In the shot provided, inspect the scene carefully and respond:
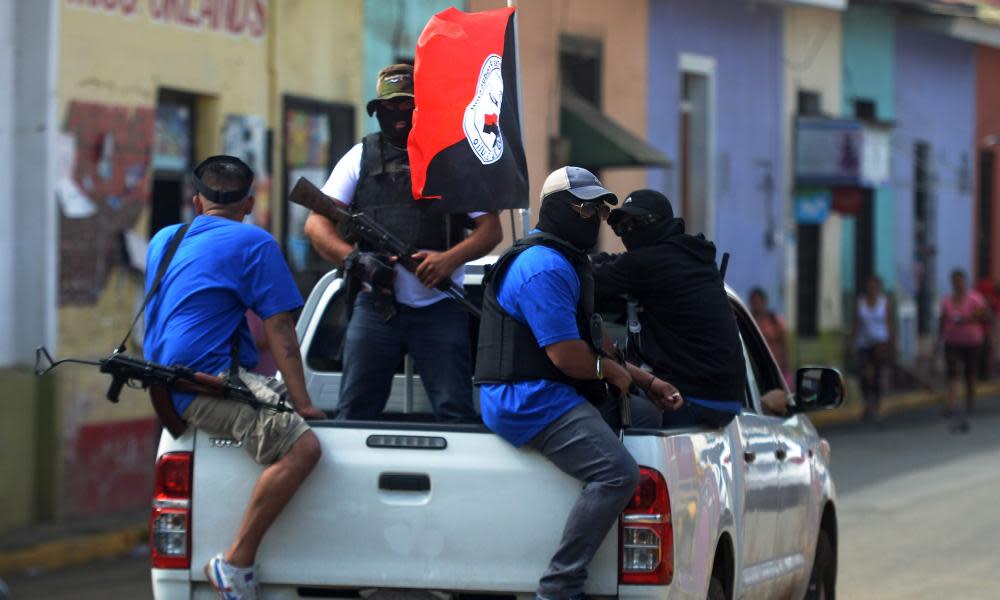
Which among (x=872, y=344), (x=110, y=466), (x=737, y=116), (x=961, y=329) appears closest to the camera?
(x=110, y=466)

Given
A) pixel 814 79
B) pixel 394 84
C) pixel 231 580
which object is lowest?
pixel 231 580

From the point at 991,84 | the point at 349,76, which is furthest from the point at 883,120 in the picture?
the point at 349,76

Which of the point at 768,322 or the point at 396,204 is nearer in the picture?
the point at 396,204

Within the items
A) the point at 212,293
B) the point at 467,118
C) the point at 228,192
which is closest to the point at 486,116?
the point at 467,118

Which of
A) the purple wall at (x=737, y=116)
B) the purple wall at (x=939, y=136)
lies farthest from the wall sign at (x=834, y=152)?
the purple wall at (x=939, y=136)

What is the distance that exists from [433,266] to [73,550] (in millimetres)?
5504

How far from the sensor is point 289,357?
6.34 m

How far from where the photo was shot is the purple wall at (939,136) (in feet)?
95.8

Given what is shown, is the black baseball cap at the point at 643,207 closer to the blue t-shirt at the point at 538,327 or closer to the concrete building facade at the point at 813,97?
the blue t-shirt at the point at 538,327

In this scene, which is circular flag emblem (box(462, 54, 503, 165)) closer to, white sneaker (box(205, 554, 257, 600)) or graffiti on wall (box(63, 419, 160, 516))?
white sneaker (box(205, 554, 257, 600))

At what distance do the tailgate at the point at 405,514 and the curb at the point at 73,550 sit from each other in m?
5.43

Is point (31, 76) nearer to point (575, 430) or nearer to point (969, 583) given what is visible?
point (969, 583)

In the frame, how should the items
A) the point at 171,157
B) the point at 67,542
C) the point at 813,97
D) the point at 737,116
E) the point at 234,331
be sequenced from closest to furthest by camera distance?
1. the point at 234,331
2. the point at 67,542
3. the point at 171,157
4. the point at 737,116
5. the point at 813,97

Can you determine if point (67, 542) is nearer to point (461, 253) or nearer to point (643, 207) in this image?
point (461, 253)
